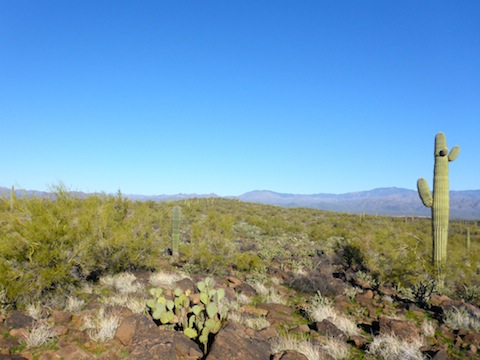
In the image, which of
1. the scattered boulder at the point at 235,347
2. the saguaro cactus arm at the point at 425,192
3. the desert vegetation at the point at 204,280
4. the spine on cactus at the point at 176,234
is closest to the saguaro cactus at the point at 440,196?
the saguaro cactus arm at the point at 425,192

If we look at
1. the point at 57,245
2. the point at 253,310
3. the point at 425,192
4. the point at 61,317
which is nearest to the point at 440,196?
the point at 425,192

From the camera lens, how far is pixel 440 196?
1116cm

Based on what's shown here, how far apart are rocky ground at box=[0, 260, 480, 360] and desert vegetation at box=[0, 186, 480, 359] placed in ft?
0.15

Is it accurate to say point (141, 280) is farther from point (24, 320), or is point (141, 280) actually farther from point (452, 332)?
point (452, 332)

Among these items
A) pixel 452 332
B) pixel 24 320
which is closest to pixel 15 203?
pixel 24 320

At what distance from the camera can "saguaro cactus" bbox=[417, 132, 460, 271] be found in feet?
35.1

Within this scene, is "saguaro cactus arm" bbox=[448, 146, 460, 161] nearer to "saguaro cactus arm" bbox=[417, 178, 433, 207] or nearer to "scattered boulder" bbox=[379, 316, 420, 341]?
"saguaro cactus arm" bbox=[417, 178, 433, 207]

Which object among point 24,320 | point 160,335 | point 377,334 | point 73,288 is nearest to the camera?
point 160,335

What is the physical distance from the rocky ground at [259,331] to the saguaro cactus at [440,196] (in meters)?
2.23

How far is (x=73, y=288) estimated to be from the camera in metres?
7.29

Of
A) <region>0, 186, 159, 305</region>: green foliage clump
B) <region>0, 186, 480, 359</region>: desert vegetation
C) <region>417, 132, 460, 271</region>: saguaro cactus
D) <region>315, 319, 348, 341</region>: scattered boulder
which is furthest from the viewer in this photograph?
<region>417, 132, 460, 271</region>: saguaro cactus

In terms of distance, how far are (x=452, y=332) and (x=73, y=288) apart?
8273mm

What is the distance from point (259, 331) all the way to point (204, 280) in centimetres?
275

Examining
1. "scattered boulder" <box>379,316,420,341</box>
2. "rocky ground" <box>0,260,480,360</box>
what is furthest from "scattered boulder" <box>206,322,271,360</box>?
"scattered boulder" <box>379,316,420,341</box>
